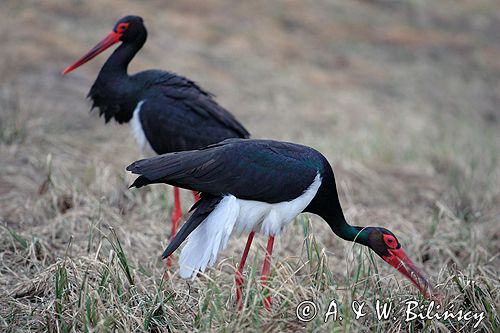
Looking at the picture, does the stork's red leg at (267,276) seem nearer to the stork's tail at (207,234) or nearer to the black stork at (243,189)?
the black stork at (243,189)

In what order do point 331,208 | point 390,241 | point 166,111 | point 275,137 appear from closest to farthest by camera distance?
point 390,241, point 331,208, point 166,111, point 275,137

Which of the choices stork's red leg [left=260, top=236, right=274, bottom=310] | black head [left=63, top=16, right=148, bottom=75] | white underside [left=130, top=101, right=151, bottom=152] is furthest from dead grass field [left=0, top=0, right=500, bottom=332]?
black head [left=63, top=16, right=148, bottom=75]

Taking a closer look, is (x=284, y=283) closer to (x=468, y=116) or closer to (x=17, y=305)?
(x=17, y=305)

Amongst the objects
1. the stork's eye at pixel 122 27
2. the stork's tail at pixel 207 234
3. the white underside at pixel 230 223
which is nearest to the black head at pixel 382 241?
the white underside at pixel 230 223

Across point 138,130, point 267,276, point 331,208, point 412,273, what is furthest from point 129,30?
point 412,273

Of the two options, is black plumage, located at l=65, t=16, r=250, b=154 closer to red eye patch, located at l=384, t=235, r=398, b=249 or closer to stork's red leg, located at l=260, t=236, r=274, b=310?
stork's red leg, located at l=260, t=236, r=274, b=310

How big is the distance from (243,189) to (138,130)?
68.9 inches

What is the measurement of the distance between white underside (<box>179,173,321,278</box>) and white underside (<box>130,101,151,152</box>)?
1.63 metres

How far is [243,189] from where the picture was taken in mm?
4094

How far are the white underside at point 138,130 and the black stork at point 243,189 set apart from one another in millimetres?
1491

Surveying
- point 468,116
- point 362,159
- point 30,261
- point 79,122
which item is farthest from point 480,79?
point 30,261

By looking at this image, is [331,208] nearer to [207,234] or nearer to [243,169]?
[243,169]

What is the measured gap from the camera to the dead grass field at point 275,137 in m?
3.90

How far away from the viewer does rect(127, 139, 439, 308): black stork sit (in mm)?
3972
